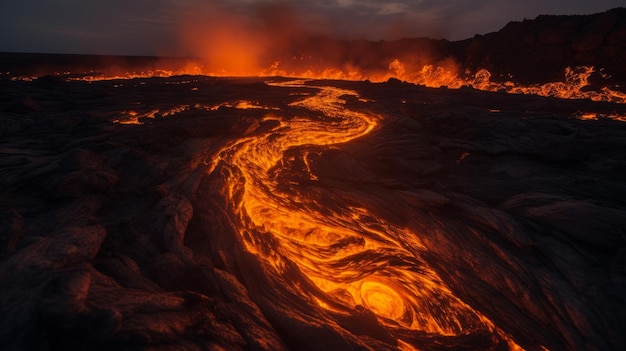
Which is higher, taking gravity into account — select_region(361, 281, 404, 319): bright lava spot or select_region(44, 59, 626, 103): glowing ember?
select_region(44, 59, 626, 103): glowing ember

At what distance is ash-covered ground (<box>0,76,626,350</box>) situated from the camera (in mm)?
3551

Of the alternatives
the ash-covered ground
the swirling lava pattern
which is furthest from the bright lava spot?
the ash-covered ground

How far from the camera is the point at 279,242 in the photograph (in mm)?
6301

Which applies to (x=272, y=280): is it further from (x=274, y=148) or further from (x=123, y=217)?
(x=274, y=148)

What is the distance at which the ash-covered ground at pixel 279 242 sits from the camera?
3551 mm

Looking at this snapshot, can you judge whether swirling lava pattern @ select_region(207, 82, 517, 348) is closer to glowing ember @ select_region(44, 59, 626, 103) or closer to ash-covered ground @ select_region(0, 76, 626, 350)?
ash-covered ground @ select_region(0, 76, 626, 350)

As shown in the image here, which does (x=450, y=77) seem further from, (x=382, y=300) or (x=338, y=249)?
(x=382, y=300)

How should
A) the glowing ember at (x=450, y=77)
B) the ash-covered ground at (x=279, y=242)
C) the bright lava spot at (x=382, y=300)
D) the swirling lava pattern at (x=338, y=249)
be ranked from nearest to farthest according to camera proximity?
the ash-covered ground at (x=279, y=242)
the swirling lava pattern at (x=338, y=249)
the bright lava spot at (x=382, y=300)
the glowing ember at (x=450, y=77)

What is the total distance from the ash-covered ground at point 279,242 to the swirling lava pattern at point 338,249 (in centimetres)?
14

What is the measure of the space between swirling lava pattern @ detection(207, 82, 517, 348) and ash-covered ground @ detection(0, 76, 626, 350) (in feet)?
0.45

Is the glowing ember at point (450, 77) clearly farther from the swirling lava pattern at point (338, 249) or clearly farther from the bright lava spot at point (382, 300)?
the bright lava spot at point (382, 300)

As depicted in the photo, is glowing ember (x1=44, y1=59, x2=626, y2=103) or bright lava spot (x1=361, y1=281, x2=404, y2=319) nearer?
bright lava spot (x1=361, y1=281, x2=404, y2=319)

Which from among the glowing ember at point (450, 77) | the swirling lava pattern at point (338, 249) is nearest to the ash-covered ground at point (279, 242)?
the swirling lava pattern at point (338, 249)

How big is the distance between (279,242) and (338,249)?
131 cm
